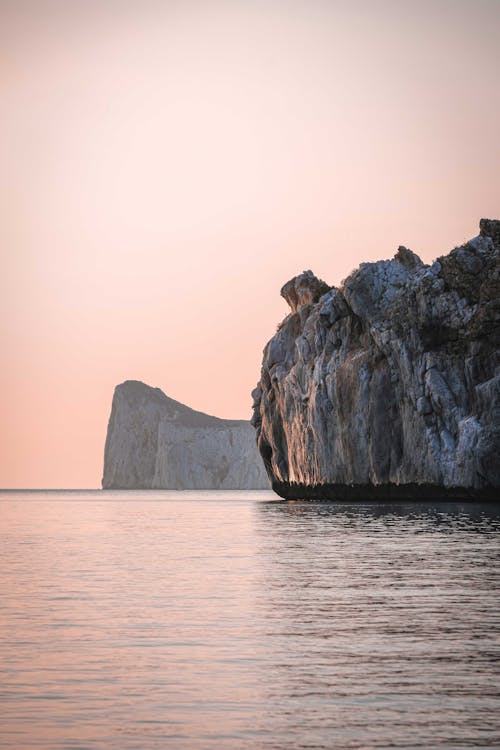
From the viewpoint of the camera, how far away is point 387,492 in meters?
116

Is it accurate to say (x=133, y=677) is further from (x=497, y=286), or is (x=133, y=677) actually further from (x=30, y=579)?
(x=497, y=286)

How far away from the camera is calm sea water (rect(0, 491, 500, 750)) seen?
14.9 meters

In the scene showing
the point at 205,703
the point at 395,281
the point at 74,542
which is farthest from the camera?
the point at 395,281

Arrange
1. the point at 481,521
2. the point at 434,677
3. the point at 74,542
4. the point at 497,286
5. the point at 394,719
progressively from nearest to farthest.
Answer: the point at 394,719 < the point at 434,677 < the point at 74,542 < the point at 481,521 < the point at 497,286

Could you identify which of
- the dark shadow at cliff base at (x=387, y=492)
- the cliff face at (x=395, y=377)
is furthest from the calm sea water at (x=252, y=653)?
the cliff face at (x=395, y=377)

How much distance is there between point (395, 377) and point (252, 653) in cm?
9369

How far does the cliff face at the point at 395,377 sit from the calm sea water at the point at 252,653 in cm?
5816

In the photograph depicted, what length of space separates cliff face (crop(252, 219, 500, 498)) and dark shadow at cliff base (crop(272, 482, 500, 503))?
0.24 metres

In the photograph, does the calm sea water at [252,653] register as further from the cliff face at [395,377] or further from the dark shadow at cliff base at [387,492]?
the cliff face at [395,377]

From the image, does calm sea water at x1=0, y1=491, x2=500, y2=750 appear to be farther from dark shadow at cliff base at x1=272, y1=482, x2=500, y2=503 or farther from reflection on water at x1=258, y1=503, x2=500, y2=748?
dark shadow at cliff base at x1=272, y1=482, x2=500, y2=503

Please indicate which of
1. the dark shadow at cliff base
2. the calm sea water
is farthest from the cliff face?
the calm sea water

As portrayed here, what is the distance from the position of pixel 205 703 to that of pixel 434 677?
3.64 metres

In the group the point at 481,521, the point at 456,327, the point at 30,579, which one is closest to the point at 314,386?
the point at 456,327

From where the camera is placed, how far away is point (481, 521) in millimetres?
67750
